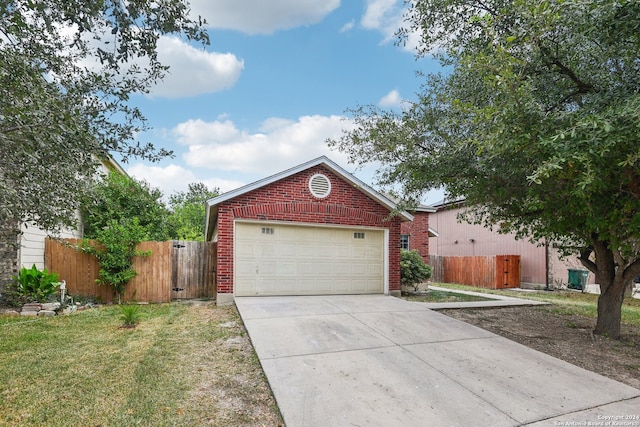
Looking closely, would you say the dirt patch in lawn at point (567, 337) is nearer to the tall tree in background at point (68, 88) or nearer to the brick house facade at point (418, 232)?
the tall tree in background at point (68, 88)

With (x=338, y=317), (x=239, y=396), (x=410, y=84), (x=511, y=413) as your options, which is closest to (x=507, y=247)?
(x=410, y=84)

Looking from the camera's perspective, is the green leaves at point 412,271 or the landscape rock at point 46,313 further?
the green leaves at point 412,271

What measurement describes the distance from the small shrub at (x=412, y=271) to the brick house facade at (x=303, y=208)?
2.90ft

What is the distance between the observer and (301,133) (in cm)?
1639

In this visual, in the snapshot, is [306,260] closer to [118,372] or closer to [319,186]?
[319,186]

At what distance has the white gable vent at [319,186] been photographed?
1009 centimetres

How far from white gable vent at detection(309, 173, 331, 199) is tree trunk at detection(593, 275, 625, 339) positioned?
663cm

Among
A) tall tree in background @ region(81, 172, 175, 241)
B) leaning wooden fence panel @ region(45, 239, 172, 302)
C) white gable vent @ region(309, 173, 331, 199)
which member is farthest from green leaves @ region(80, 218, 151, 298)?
white gable vent @ region(309, 173, 331, 199)

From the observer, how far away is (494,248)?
18.4 m

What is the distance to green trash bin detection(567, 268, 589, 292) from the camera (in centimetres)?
1467

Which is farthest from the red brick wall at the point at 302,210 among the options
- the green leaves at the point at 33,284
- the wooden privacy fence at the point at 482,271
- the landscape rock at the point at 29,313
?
the wooden privacy fence at the point at 482,271

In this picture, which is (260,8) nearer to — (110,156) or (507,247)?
(110,156)

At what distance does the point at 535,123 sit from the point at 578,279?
13784mm

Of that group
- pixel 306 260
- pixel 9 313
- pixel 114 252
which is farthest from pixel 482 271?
pixel 9 313
